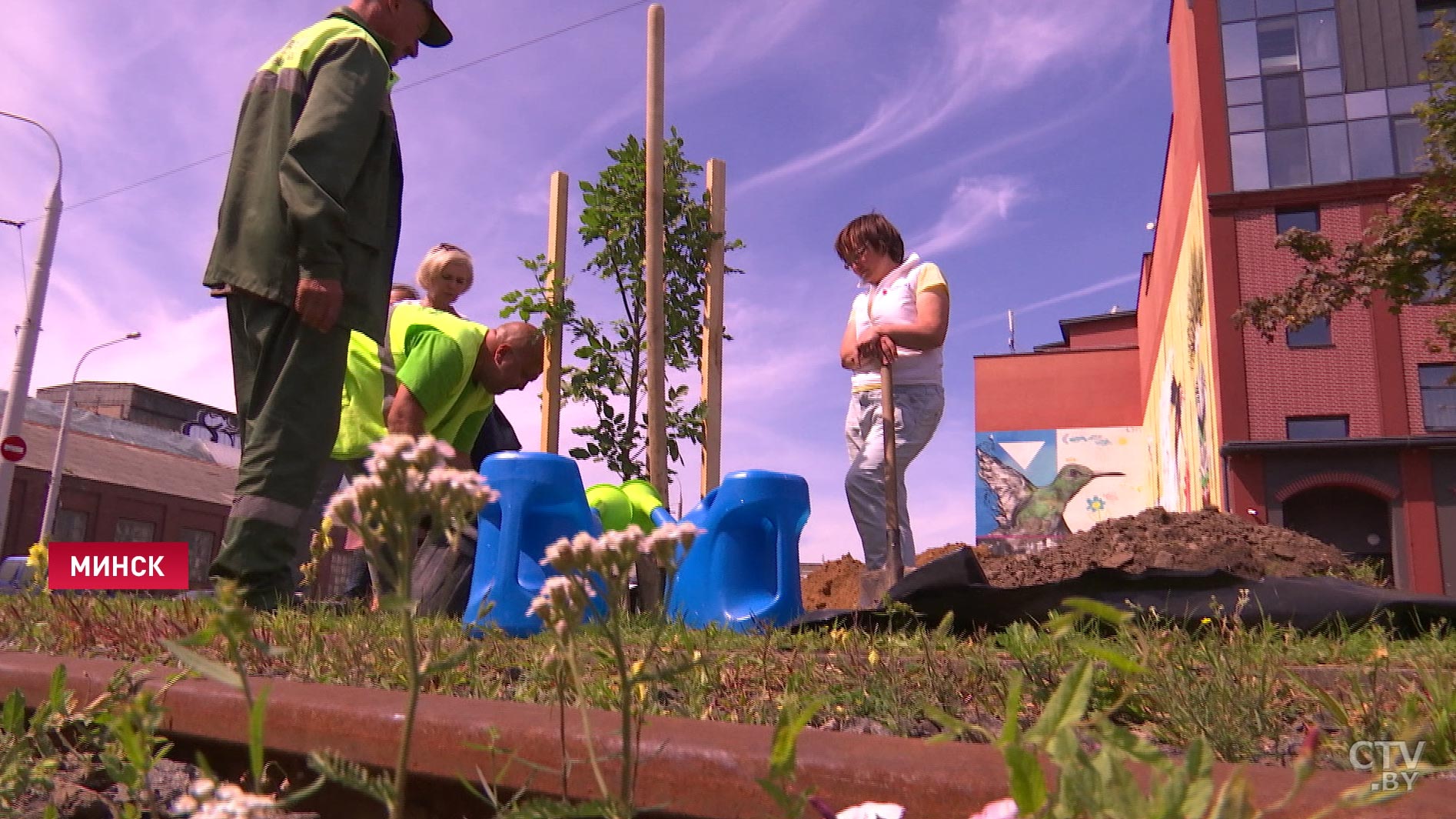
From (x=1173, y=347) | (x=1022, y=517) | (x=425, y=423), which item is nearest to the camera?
(x=425, y=423)

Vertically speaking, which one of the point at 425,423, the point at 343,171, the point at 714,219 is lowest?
the point at 425,423

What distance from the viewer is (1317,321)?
23922 millimetres

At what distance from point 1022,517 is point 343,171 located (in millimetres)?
34263

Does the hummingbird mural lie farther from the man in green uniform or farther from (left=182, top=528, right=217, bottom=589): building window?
the man in green uniform

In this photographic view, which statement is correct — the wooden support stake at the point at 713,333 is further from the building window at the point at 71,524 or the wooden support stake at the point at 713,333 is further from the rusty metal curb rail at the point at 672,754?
the building window at the point at 71,524

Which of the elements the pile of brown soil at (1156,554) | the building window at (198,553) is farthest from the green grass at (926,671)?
the building window at (198,553)

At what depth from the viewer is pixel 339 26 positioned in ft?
13.6

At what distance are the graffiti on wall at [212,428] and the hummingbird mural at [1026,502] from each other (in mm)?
38437

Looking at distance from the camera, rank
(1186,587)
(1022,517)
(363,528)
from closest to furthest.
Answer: (363,528), (1186,587), (1022,517)

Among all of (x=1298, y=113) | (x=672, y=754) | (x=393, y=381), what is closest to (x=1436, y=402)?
(x=1298, y=113)

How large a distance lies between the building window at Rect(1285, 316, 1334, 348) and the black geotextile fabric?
2310 centimetres

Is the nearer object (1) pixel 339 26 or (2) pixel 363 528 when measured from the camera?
(2) pixel 363 528

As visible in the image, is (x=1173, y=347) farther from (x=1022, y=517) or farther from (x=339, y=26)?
(x=339, y=26)

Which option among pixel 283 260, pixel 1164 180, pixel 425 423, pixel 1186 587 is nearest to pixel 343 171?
pixel 283 260
